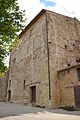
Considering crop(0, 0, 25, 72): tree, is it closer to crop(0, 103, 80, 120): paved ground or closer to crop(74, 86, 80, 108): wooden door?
crop(0, 103, 80, 120): paved ground

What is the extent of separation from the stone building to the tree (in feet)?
14.2

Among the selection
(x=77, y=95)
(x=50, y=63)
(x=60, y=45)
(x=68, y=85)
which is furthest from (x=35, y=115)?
(x=60, y=45)

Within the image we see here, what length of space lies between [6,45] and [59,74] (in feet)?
16.5

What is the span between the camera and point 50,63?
29.9 feet

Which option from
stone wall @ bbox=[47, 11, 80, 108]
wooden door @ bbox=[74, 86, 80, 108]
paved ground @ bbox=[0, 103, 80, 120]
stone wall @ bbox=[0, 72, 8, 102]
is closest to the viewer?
paved ground @ bbox=[0, 103, 80, 120]

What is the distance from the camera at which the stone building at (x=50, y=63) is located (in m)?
8.18

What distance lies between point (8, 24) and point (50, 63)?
5.06 meters

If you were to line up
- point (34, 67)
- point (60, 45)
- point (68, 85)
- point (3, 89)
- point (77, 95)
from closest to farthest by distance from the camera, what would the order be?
point (77, 95)
point (68, 85)
point (60, 45)
point (34, 67)
point (3, 89)

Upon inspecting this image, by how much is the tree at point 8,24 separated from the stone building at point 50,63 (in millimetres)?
4338

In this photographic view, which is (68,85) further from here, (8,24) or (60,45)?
(8,24)

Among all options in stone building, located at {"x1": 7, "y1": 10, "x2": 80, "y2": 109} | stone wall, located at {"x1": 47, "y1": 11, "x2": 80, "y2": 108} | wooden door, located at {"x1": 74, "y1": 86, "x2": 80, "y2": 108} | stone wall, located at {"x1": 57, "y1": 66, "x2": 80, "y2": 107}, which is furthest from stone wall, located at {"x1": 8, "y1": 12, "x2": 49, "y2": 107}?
wooden door, located at {"x1": 74, "y1": 86, "x2": 80, "y2": 108}

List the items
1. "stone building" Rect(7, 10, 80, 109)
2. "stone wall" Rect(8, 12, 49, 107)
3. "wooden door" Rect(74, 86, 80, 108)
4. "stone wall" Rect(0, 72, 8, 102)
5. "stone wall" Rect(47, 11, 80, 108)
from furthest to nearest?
1. "stone wall" Rect(0, 72, 8, 102)
2. "stone wall" Rect(8, 12, 49, 107)
3. "stone wall" Rect(47, 11, 80, 108)
4. "stone building" Rect(7, 10, 80, 109)
5. "wooden door" Rect(74, 86, 80, 108)

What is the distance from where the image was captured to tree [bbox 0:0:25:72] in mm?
4820

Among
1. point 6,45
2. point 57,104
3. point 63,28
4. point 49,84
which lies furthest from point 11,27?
point 63,28
